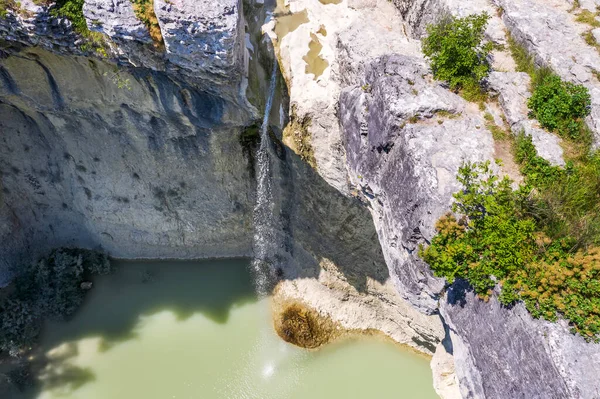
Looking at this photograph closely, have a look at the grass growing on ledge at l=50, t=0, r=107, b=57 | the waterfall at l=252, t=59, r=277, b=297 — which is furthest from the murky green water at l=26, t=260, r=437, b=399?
the grass growing on ledge at l=50, t=0, r=107, b=57

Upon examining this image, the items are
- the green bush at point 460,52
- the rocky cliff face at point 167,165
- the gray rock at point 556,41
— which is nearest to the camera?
the gray rock at point 556,41

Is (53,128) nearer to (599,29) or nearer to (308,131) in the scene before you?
→ (308,131)

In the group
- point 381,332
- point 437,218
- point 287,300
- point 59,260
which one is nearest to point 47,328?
point 59,260

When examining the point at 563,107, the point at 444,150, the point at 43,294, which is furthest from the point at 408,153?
the point at 43,294

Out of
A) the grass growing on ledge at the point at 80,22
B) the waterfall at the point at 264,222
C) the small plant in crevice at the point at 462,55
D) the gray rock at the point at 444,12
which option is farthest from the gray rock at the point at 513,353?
the grass growing on ledge at the point at 80,22

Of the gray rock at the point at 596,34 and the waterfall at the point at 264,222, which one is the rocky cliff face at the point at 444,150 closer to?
the gray rock at the point at 596,34

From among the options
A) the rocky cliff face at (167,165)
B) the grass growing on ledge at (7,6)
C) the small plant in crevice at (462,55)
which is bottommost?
the rocky cliff face at (167,165)
